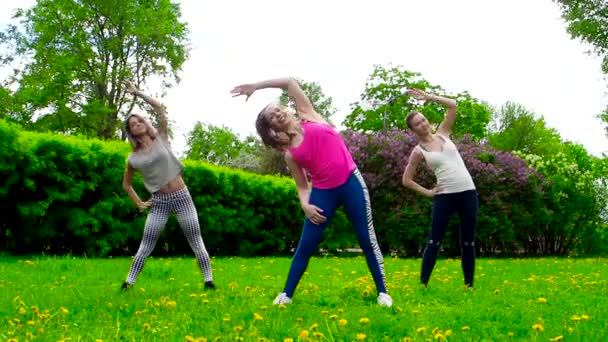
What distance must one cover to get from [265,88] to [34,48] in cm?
3329

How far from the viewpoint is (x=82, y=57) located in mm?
34188

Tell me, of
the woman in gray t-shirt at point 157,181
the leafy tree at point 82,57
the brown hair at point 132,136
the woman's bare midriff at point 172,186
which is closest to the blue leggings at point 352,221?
the woman in gray t-shirt at point 157,181

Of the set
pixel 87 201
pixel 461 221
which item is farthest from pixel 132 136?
pixel 87 201

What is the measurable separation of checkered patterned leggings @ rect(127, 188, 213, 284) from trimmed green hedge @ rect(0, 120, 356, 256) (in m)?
5.91

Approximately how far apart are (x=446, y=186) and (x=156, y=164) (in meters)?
3.04

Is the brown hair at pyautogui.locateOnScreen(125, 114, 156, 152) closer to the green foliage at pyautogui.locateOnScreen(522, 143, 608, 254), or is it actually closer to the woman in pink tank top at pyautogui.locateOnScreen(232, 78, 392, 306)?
the woman in pink tank top at pyautogui.locateOnScreen(232, 78, 392, 306)

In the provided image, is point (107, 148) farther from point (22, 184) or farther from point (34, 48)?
point (34, 48)

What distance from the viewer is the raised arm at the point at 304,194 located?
5438 millimetres

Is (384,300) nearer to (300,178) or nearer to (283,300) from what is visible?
(283,300)

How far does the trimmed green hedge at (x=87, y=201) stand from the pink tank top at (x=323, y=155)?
7.84m

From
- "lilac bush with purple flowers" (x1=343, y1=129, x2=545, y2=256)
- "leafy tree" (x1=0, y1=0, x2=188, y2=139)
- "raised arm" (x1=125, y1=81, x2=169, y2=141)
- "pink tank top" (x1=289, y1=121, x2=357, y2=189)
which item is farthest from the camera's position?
"leafy tree" (x1=0, y1=0, x2=188, y2=139)

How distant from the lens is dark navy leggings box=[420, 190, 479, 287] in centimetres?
702

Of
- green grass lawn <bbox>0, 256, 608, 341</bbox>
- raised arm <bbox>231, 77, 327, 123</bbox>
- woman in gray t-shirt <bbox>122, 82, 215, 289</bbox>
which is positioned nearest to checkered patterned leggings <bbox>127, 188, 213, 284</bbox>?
woman in gray t-shirt <bbox>122, 82, 215, 289</bbox>

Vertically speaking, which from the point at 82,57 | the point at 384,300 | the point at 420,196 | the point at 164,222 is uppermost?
the point at 82,57
